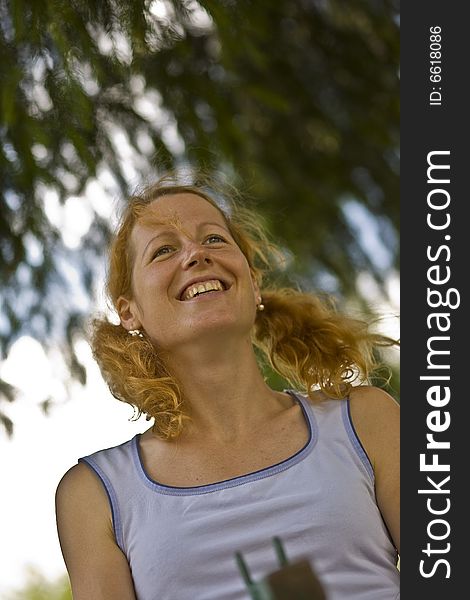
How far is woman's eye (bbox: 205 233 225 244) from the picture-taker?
1.79 meters

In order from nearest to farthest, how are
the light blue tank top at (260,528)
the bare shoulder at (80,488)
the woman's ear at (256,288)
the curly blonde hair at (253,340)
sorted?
the light blue tank top at (260,528), the bare shoulder at (80,488), the curly blonde hair at (253,340), the woman's ear at (256,288)

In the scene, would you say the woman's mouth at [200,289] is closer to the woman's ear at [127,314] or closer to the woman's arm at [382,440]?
the woman's ear at [127,314]

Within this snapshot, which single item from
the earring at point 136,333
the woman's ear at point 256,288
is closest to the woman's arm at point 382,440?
the woman's ear at point 256,288

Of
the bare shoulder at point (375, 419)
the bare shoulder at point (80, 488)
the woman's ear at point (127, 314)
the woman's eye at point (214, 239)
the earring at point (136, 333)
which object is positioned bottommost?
the bare shoulder at point (80, 488)

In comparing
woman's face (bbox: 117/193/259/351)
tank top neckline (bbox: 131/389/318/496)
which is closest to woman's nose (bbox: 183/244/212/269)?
woman's face (bbox: 117/193/259/351)

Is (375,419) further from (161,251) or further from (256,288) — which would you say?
(161,251)

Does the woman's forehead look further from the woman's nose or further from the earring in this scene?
the earring

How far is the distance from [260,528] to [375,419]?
1.00ft

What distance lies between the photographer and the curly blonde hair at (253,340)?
1755 millimetres

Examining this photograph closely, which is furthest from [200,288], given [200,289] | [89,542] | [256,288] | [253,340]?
[89,542]

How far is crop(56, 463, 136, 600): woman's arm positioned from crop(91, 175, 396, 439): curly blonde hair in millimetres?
170

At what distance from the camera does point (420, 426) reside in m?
1.61

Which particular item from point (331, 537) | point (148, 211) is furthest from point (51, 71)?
point (331, 537)

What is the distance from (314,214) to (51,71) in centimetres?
Result: 123
